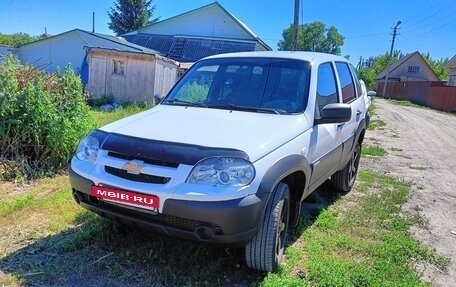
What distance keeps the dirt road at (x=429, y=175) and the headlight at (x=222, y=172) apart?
203 centimetres

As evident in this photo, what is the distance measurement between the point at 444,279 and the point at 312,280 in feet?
4.03

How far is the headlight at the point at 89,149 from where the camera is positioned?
9.45ft

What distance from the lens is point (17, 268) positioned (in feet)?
9.68

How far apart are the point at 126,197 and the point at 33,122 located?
3.29 m

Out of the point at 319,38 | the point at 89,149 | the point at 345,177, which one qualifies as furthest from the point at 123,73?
the point at 319,38

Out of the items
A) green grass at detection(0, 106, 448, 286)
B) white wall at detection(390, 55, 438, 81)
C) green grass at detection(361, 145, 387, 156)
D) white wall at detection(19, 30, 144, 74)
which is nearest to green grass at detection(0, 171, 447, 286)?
green grass at detection(0, 106, 448, 286)

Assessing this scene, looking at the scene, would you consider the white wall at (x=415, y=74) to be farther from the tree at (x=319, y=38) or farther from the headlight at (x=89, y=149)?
the headlight at (x=89, y=149)

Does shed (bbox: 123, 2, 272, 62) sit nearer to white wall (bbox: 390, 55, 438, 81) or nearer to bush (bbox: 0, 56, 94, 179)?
bush (bbox: 0, 56, 94, 179)

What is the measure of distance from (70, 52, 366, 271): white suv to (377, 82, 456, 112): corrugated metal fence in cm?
2826

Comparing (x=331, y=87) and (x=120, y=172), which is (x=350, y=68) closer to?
(x=331, y=87)

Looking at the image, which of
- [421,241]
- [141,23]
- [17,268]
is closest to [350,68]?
[421,241]

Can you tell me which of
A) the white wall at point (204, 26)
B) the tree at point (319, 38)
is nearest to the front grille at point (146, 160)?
the white wall at point (204, 26)

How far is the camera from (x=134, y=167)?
8.54 ft

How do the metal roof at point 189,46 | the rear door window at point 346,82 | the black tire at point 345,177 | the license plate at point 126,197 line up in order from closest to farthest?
the license plate at point 126,197 < the rear door window at point 346,82 < the black tire at point 345,177 < the metal roof at point 189,46
